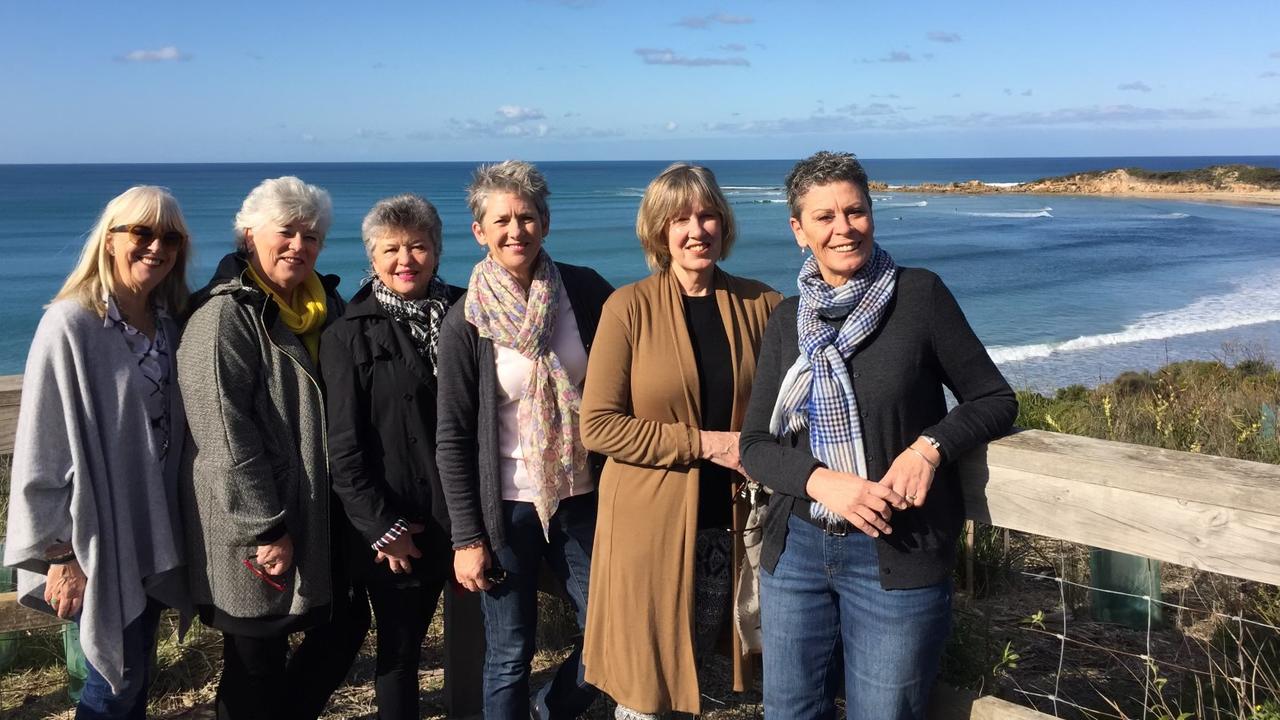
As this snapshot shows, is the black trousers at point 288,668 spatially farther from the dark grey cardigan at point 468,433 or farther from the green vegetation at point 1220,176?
the green vegetation at point 1220,176

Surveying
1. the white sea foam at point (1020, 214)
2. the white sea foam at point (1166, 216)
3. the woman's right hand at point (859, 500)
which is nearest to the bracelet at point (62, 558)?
the woman's right hand at point (859, 500)

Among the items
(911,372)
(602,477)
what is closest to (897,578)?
(911,372)

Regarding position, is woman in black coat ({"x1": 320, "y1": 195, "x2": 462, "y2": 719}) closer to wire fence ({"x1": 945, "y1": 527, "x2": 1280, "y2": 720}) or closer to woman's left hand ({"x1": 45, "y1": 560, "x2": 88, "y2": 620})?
woman's left hand ({"x1": 45, "y1": 560, "x2": 88, "y2": 620})

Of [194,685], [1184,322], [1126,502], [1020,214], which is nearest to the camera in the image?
[1126,502]

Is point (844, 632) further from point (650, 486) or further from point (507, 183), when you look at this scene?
point (507, 183)

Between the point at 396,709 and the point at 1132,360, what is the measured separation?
624 inches

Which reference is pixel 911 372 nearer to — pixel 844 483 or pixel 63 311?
pixel 844 483

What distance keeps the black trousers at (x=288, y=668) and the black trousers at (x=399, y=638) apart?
130 millimetres

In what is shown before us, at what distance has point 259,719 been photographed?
9.58 feet

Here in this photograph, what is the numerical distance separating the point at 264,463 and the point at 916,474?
1.75m

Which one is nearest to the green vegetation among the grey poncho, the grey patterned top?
the grey patterned top

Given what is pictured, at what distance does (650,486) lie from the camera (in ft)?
8.64

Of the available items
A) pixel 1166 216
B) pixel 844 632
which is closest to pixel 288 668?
pixel 844 632

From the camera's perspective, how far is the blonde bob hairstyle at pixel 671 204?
267 centimetres
